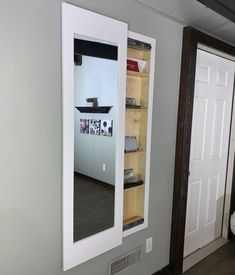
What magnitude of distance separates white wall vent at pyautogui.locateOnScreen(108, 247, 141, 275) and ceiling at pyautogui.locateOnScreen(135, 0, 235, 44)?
1.79 meters

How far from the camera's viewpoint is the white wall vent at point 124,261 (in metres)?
1.71

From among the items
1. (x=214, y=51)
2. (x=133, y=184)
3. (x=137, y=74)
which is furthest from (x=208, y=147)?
(x=137, y=74)

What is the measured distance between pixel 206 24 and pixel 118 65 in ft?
3.11

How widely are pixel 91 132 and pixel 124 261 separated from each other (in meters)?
1.01

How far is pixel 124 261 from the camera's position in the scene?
1780 millimetres

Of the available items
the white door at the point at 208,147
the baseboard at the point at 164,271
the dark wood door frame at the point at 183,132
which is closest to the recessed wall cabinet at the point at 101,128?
the dark wood door frame at the point at 183,132

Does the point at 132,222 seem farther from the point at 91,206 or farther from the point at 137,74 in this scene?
the point at 137,74

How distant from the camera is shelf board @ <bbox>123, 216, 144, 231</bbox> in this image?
68.7 inches

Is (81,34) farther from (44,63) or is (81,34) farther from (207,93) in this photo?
(207,93)

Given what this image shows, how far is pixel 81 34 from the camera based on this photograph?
1.33 m

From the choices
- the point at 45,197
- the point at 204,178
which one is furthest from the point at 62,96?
the point at 204,178

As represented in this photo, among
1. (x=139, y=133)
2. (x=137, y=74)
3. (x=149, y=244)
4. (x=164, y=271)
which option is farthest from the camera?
(x=164, y=271)

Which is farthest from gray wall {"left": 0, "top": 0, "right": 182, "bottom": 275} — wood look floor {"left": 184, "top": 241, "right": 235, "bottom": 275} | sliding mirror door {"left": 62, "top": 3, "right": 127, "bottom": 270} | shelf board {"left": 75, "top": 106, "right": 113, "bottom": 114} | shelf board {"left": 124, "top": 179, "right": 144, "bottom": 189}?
wood look floor {"left": 184, "top": 241, "right": 235, "bottom": 275}

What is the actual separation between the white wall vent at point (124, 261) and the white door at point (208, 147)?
28.8 inches
